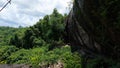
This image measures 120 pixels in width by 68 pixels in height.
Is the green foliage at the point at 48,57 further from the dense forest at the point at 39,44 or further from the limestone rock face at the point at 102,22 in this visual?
the limestone rock face at the point at 102,22

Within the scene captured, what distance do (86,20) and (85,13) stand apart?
1.80 feet

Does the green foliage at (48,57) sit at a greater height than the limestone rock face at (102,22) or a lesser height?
lesser

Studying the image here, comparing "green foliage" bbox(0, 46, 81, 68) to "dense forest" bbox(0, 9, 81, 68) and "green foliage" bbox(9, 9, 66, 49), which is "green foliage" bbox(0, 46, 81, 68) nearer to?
"dense forest" bbox(0, 9, 81, 68)

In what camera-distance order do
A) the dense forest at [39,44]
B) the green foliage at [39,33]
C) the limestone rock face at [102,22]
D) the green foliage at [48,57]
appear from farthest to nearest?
1. the green foliage at [39,33]
2. the dense forest at [39,44]
3. the green foliage at [48,57]
4. the limestone rock face at [102,22]

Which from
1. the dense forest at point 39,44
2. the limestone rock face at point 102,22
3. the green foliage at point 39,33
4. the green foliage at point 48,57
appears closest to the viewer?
the limestone rock face at point 102,22

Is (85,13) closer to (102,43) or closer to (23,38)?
(102,43)

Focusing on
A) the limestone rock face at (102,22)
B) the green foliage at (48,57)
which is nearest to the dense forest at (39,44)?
the green foliage at (48,57)

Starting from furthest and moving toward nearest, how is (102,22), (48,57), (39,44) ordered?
1. (39,44)
2. (48,57)
3. (102,22)

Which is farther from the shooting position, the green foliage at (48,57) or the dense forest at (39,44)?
the dense forest at (39,44)

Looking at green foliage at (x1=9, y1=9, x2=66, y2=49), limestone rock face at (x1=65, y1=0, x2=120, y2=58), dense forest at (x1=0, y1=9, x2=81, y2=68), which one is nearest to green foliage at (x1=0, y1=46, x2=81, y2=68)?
dense forest at (x1=0, y1=9, x2=81, y2=68)

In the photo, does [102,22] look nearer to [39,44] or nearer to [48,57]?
[48,57]

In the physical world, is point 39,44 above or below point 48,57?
above

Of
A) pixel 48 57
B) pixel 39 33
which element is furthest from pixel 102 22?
pixel 39 33

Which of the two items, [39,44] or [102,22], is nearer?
[102,22]
